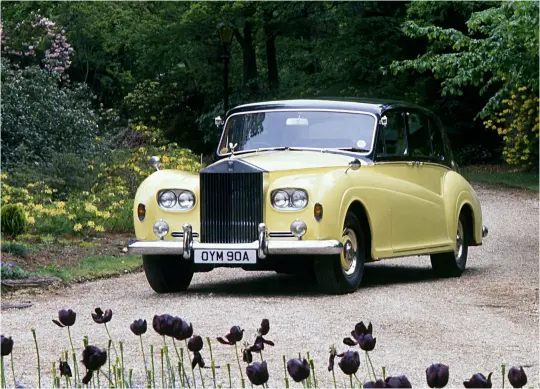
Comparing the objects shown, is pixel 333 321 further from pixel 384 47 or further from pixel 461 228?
pixel 384 47

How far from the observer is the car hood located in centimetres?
1016

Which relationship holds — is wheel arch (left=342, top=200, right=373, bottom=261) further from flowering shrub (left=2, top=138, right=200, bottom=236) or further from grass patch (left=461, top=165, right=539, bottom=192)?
grass patch (left=461, top=165, right=539, bottom=192)

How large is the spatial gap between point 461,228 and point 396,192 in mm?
1721

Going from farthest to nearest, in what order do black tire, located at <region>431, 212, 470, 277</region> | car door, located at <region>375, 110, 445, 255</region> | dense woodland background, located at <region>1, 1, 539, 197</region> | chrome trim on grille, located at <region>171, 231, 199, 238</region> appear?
1. dense woodland background, located at <region>1, 1, 539, 197</region>
2. black tire, located at <region>431, 212, 470, 277</region>
3. car door, located at <region>375, 110, 445, 255</region>
4. chrome trim on grille, located at <region>171, 231, 199, 238</region>

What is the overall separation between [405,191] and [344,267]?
158cm

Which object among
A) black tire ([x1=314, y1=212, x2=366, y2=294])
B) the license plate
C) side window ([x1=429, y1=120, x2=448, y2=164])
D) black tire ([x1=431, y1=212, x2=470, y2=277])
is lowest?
black tire ([x1=431, y1=212, x2=470, y2=277])

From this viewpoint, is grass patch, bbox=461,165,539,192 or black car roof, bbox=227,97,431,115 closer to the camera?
black car roof, bbox=227,97,431,115

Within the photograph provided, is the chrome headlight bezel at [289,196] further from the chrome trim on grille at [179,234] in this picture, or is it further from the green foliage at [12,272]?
the green foliage at [12,272]

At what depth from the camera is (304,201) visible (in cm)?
989

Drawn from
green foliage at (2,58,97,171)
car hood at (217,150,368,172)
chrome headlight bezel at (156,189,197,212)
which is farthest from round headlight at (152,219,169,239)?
green foliage at (2,58,97,171)

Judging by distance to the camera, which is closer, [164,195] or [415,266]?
[164,195]

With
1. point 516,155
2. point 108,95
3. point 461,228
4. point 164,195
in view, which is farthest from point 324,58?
point 164,195

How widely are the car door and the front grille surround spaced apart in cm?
165

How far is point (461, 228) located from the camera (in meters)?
12.7
